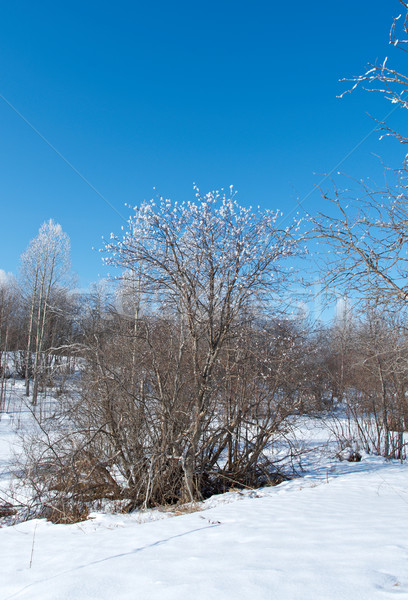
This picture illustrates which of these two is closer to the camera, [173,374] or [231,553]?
[231,553]

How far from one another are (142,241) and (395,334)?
4991 mm

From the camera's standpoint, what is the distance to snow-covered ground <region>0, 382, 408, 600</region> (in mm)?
2711

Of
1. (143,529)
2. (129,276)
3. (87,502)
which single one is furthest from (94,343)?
(143,529)

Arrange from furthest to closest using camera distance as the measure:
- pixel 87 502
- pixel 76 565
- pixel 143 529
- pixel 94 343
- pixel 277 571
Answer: pixel 94 343 < pixel 87 502 < pixel 143 529 < pixel 76 565 < pixel 277 571

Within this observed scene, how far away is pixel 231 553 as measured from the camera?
355 cm

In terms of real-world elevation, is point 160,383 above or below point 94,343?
below

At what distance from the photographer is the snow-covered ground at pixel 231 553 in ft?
8.89

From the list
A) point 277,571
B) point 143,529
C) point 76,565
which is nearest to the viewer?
point 277,571

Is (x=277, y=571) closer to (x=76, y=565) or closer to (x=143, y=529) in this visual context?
(x=76, y=565)

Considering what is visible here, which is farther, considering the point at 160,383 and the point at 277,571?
the point at 160,383

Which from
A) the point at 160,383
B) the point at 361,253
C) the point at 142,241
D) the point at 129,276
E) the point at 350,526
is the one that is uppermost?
the point at 142,241

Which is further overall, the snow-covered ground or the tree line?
the tree line

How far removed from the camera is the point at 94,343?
358 inches

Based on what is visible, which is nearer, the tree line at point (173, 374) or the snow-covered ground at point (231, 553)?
the snow-covered ground at point (231, 553)
